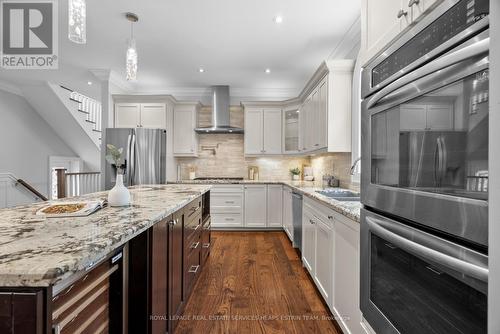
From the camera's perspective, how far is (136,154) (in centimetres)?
408

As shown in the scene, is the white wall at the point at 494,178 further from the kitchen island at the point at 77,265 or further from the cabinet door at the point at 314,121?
the cabinet door at the point at 314,121

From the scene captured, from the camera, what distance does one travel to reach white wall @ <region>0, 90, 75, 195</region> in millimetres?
4926

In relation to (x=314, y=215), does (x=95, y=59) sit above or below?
above

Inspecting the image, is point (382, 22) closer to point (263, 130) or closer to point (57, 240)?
point (57, 240)

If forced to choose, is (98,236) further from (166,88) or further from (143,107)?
(166,88)

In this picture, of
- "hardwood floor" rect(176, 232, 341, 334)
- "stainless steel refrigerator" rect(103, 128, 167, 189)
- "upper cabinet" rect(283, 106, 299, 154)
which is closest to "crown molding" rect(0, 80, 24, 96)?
"stainless steel refrigerator" rect(103, 128, 167, 189)

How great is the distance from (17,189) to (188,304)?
182 inches

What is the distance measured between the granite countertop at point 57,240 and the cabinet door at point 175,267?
24 centimetres

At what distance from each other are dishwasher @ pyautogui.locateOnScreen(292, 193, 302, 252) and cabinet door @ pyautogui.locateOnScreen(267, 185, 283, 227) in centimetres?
101

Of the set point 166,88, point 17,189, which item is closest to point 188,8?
point 166,88

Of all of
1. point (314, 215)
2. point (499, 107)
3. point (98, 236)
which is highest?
point (499, 107)

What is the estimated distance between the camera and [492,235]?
590 millimetres

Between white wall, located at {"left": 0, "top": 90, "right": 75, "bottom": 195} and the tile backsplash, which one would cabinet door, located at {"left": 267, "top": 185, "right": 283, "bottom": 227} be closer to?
the tile backsplash

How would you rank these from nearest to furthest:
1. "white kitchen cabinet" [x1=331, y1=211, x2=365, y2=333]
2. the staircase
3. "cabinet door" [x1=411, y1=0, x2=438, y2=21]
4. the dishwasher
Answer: "cabinet door" [x1=411, y1=0, x2=438, y2=21] → "white kitchen cabinet" [x1=331, y1=211, x2=365, y2=333] → the dishwasher → the staircase
